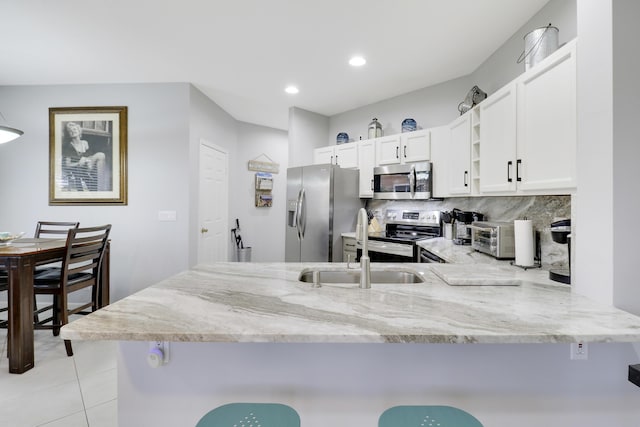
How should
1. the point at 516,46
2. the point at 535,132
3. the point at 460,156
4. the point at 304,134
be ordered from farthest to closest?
the point at 304,134 < the point at 460,156 < the point at 516,46 < the point at 535,132

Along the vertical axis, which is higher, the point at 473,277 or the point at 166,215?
the point at 166,215

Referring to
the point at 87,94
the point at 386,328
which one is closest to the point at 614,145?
the point at 386,328

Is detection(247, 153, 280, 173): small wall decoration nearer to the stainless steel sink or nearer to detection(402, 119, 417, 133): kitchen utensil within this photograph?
detection(402, 119, 417, 133): kitchen utensil

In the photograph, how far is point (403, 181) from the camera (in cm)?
366

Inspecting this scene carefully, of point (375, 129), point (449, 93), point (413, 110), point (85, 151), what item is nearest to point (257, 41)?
point (375, 129)

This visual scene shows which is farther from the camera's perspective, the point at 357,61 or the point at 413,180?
the point at 413,180

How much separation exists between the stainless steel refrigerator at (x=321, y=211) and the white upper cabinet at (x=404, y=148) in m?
0.45

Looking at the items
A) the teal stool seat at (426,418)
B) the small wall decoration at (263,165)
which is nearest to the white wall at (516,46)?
the teal stool seat at (426,418)

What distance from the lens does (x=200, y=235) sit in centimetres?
403

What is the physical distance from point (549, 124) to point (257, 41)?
231cm

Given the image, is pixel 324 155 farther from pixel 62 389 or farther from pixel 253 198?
pixel 62 389

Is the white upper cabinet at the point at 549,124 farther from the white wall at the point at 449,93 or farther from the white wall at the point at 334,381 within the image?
the white wall at the point at 334,381

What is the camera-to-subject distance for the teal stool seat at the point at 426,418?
2.97 feet

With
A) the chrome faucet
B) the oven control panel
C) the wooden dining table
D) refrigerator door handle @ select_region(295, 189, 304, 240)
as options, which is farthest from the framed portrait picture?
the chrome faucet
